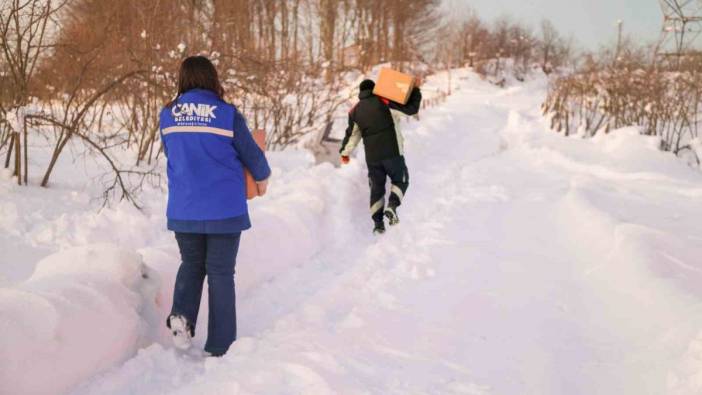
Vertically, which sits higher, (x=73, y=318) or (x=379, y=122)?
(x=379, y=122)

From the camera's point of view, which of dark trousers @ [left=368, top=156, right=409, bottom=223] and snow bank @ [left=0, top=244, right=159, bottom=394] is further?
dark trousers @ [left=368, top=156, right=409, bottom=223]

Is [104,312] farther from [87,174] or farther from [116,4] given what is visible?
[116,4]

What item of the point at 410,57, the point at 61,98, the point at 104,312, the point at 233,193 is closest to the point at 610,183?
the point at 233,193

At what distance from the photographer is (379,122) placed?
5.89 metres

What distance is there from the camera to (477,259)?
4645 mm

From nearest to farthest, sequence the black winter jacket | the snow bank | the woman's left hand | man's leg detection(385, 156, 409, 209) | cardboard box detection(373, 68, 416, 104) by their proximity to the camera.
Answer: the snow bank, the woman's left hand, cardboard box detection(373, 68, 416, 104), the black winter jacket, man's leg detection(385, 156, 409, 209)

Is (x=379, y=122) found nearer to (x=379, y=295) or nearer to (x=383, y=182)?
(x=383, y=182)

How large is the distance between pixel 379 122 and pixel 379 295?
256 cm

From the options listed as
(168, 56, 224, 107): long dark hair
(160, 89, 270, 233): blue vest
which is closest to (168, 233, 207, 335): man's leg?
(160, 89, 270, 233): blue vest

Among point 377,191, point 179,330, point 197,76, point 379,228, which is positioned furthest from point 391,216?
point 197,76

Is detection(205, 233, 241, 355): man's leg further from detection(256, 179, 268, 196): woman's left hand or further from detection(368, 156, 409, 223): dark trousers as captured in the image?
detection(368, 156, 409, 223): dark trousers

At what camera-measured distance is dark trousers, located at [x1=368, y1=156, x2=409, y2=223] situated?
600 centimetres

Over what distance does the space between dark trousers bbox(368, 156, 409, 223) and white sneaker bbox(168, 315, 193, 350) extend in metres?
3.26

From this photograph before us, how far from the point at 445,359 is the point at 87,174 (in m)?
5.55
